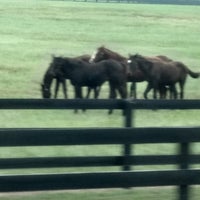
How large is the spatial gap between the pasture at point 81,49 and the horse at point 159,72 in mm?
2368

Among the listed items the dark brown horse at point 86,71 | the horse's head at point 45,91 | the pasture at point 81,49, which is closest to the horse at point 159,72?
the dark brown horse at point 86,71

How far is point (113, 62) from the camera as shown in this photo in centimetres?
2339

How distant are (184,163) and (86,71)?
53.8 feet

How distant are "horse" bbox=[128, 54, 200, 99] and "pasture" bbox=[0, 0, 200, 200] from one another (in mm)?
2368

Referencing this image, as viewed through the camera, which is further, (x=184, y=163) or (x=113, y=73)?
(x=113, y=73)

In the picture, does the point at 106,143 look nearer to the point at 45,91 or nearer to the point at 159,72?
the point at 45,91

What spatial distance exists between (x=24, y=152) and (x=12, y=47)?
3068 centimetres

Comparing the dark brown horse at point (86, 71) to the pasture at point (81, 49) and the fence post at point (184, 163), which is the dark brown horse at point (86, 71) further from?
the fence post at point (184, 163)

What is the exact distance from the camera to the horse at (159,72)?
2419 cm

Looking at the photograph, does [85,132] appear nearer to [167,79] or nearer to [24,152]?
[24,152]

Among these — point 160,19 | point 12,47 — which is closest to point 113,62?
point 12,47

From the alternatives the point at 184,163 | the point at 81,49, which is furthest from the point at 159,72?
the point at 184,163

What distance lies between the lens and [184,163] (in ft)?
21.9

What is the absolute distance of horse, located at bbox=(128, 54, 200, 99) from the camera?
2419cm
